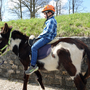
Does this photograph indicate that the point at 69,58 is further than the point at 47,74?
No

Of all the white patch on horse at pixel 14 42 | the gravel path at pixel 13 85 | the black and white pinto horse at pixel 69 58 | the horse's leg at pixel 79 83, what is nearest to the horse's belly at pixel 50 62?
the black and white pinto horse at pixel 69 58

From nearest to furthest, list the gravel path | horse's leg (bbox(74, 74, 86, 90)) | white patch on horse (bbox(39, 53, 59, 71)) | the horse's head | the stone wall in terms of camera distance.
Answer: horse's leg (bbox(74, 74, 86, 90))
white patch on horse (bbox(39, 53, 59, 71))
the horse's head
the stone wall
the gravel path

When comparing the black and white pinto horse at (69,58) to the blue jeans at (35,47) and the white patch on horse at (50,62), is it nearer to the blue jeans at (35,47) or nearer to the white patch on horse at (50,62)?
the white patch on horse at (50,62)

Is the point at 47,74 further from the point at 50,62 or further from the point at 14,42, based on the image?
the point at 14,42

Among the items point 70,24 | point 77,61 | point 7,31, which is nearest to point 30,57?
point 7,31

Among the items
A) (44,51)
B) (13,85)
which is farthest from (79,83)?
(13,85)

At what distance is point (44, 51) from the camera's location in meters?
2.69

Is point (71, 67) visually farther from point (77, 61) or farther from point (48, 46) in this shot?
point (48, 46)

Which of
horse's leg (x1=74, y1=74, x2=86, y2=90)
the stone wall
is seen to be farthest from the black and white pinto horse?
the stone wall

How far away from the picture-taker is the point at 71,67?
8.10 feet

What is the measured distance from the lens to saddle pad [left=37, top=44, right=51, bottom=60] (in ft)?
8.70

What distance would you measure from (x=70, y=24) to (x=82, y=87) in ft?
12.1

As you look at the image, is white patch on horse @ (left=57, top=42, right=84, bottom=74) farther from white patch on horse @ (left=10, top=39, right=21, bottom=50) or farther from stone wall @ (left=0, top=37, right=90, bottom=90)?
stone wall @ (left=0, top=37, right=90, bottom=90)

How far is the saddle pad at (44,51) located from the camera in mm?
2653
